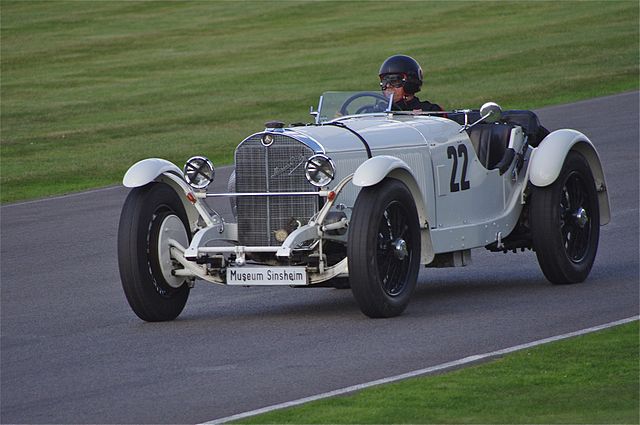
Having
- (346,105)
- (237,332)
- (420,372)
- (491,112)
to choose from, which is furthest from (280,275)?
(491,112)

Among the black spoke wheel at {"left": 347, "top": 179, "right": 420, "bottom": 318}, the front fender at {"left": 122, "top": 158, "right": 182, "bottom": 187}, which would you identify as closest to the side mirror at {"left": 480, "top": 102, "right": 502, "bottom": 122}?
the black spoke wheel at {"left": 347, "top": 179, "right": 420, "bottom": 318}

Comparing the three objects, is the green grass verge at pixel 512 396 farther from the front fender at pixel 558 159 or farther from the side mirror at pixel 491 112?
the side mirror at pixel 491 112

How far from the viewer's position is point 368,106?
11.5 metres

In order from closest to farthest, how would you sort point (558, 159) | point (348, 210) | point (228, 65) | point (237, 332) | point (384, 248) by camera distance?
1. point (237, 332)
2. point (384, 248)
3. point (348, 210)
4. point (558, 159)
5. point (228, 65)

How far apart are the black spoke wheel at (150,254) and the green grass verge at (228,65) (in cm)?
943

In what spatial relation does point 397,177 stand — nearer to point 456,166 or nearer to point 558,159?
point 456,166

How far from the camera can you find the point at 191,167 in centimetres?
1063

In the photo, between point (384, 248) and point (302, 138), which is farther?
point (302, 138)

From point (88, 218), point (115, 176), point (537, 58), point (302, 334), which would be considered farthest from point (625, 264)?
point (537, 58)

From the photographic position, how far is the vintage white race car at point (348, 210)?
988cm

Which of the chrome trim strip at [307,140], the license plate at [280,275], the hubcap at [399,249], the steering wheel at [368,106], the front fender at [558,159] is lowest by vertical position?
the license plate at [280,275]

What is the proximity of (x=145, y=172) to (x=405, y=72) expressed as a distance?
8.42 feet

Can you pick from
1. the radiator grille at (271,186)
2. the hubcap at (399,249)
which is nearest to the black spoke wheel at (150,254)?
the radiator grille at (271,186)

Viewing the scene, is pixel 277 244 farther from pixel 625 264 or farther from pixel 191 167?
pixel 625 264
